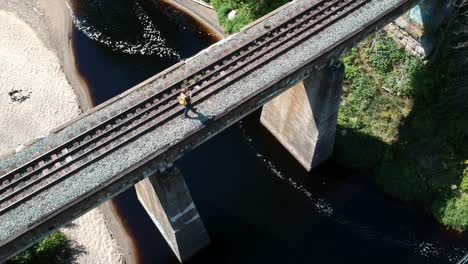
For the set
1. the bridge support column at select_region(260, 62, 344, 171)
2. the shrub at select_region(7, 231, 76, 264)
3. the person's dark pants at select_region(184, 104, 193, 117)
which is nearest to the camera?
the person's dark pants at select_region(184, 104, 193, 117)

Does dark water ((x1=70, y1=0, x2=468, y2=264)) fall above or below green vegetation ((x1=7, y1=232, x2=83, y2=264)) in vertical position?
below

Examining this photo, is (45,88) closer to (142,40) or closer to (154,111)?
(142,40)

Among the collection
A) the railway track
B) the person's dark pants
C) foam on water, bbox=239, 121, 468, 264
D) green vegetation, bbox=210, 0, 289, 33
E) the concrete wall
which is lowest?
foam on water, bbox=239, 121, 468, 264

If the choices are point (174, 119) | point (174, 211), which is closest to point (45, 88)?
point (174, 211)

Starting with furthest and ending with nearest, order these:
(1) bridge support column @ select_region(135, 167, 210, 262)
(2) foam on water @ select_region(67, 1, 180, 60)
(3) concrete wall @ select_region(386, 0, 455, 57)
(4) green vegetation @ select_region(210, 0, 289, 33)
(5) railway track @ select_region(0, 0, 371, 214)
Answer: (2) foam on water @ select_region(67, 1, 180, 60)
(4) green vegetation @ select_region(210, 0, 289, 33)
(3) concrete wall @ select_region(386, 0, 455, 57)
(1) bridge support column @ select_region(135, 167, 210, 262)
(5) railway track @ select_region(0, 0, 371, 214)

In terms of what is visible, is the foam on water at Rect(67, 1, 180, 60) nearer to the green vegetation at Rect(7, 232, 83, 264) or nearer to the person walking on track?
the person walking on track

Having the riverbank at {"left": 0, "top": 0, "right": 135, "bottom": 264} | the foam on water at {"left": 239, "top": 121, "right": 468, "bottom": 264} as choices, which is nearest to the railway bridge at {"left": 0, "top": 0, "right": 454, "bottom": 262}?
the riverbank at {"left": 0, "top": 0, "right": 135, "bottom": 264}
